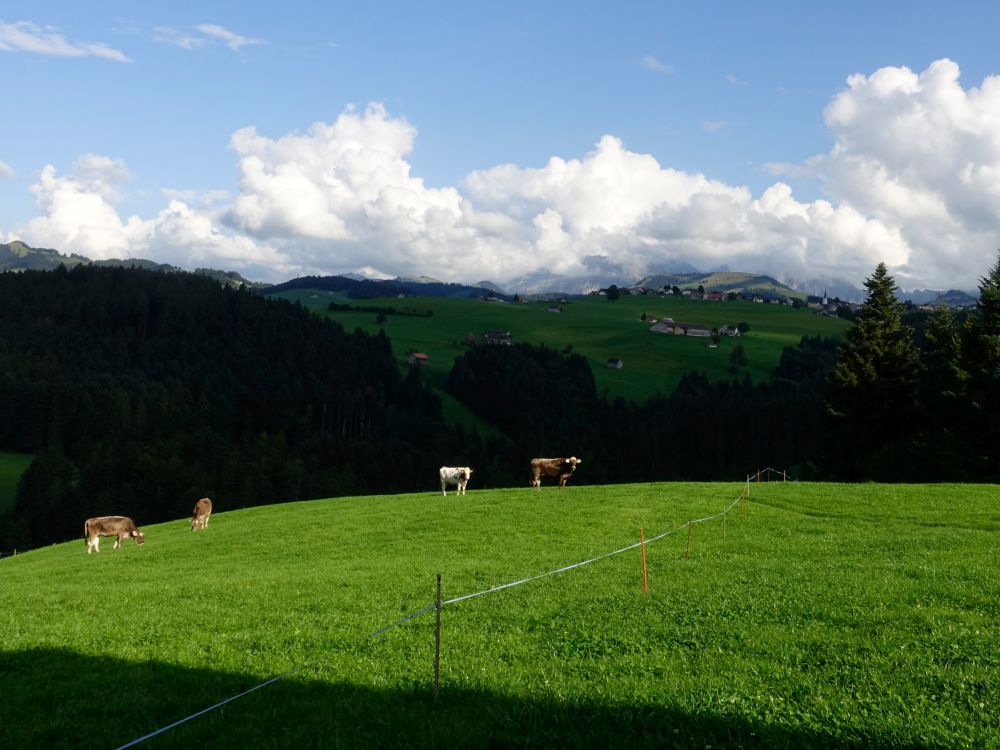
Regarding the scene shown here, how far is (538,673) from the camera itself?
12.4 meters

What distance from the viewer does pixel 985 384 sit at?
2064 inches

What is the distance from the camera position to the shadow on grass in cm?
966

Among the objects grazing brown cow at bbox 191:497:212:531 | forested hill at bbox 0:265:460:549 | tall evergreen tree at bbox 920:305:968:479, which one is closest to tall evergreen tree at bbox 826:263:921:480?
tall evergreen tree at bbox 920:305:968:479

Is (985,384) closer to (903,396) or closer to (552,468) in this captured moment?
(903,396)

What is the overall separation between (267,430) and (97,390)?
39925 mm

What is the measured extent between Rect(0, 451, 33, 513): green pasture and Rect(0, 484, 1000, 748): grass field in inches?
4579

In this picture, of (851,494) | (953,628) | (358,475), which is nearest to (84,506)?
(358,475)

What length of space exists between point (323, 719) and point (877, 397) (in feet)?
195

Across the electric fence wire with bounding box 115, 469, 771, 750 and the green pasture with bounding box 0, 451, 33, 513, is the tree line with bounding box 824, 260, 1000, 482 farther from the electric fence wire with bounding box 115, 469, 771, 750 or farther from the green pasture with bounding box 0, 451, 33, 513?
the green pasture with bounding box 0, 451, 33, 513

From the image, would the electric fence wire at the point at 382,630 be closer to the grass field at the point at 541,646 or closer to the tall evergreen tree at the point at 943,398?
the grass field at the point at 541,646

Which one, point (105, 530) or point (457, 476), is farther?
point (457, 476)

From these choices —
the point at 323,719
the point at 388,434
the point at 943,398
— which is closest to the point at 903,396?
the point at 943,398

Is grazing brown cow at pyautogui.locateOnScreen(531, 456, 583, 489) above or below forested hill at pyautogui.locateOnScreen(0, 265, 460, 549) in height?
above

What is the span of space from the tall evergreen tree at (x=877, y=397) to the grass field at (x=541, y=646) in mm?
31382
